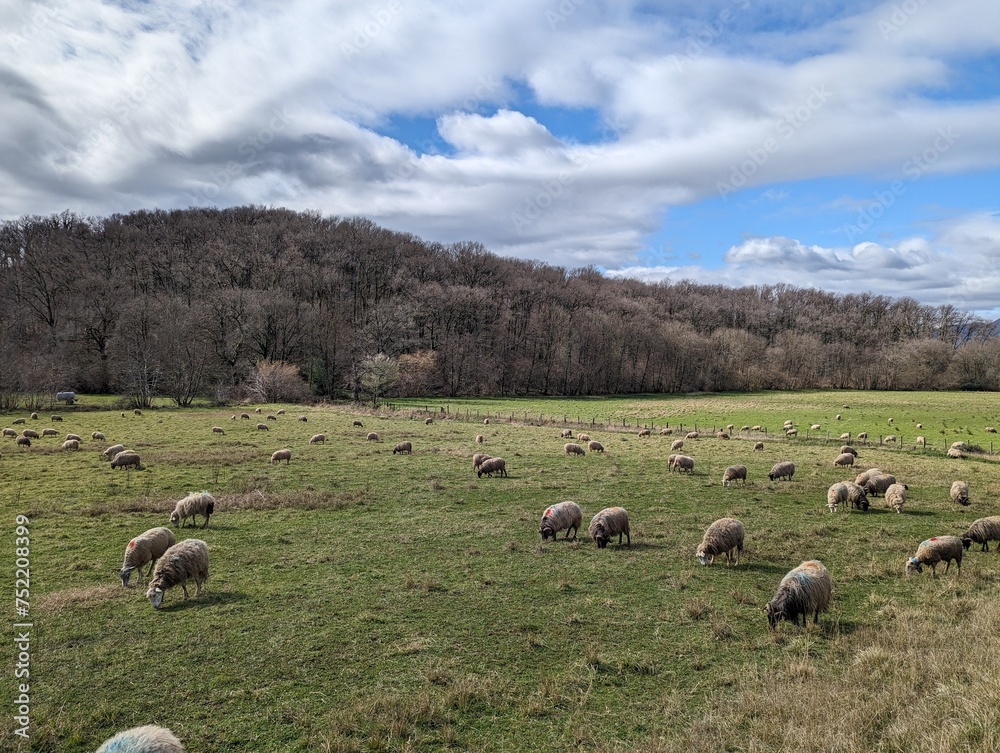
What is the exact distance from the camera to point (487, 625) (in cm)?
1042

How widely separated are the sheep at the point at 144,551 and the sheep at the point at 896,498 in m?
25.0

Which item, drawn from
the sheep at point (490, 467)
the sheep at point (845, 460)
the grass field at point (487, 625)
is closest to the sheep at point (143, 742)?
the grass field at point (487, 625)

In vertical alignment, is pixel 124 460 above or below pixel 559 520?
above

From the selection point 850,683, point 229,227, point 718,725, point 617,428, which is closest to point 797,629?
point 850,683

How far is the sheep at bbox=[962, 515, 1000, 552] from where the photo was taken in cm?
1542

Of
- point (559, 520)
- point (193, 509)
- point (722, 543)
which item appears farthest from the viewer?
point (193, 509)

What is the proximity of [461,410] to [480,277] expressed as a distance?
5435cm

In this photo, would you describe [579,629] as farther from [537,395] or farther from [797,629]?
[537,395]

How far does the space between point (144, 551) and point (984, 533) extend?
2355 centimetres

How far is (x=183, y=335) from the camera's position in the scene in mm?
73062

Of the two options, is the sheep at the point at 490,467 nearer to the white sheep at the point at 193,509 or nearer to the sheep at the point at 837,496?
the white sheep at the point at 193,509

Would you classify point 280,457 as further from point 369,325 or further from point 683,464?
point 369,325

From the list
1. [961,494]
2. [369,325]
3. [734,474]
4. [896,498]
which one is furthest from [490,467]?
[369,325]

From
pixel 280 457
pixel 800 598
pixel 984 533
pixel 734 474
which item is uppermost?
pixel 800 598
